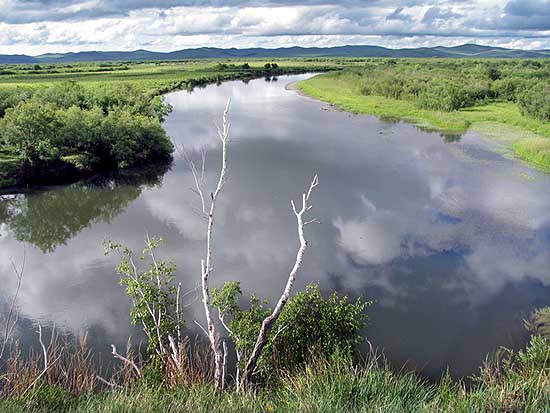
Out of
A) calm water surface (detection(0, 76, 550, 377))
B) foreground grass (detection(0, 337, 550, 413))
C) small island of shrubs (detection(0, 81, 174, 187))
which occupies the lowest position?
calm water surface (detection(0, 76, 550, 377))

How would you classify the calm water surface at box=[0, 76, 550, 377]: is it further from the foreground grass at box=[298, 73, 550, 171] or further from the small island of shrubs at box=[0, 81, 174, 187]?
the foreground grass at box=[298, 73, 550, 171]

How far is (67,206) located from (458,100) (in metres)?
37.8

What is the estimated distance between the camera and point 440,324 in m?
13.5

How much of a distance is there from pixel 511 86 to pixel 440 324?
48884 millimetres

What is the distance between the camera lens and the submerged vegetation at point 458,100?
38684 mm

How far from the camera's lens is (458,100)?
156 feet

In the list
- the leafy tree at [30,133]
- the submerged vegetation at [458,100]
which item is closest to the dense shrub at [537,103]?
the submerged vegetation at [458,100]

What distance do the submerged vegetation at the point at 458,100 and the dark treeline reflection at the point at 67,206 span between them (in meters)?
22.8

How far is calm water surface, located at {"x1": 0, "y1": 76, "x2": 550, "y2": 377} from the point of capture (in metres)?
13.6

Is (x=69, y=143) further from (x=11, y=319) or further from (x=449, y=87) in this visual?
(x=449, y=87)

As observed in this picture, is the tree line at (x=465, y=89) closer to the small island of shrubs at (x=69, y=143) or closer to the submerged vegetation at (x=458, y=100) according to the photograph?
the submerged vegetation at (x=458, y=100)

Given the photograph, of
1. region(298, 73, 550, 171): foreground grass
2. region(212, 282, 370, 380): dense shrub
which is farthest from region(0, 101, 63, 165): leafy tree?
region(298, 73, 550, 171): foreground grass

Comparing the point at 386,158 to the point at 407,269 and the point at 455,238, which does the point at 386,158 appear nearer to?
the point at 455,238

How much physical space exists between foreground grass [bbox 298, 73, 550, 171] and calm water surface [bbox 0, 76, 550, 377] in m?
2.15
